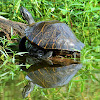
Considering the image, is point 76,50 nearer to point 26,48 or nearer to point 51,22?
point 51,22

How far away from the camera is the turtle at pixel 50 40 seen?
3.95 meters

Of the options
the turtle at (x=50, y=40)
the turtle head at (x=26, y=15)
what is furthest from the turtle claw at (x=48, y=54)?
the turtle head at (x=26, y=15)

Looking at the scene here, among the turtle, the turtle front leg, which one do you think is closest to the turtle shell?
the turtle

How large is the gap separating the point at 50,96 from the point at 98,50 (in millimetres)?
2876

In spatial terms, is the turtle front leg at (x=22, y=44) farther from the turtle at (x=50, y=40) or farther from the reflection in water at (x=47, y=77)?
the reflection in water at (x=47, y=77)

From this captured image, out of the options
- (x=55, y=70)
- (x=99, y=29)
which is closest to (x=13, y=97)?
(x=55, y=70)

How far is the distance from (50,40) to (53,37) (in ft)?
0.26

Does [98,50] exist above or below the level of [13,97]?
below

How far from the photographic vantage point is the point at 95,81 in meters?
2.27

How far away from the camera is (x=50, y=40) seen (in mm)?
4055

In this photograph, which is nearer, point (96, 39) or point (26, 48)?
point (26, 48)

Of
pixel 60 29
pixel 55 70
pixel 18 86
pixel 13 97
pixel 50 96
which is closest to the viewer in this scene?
pixel 13 97

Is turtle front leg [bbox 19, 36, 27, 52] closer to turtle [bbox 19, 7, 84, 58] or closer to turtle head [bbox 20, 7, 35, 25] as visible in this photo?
turtle [bbox 19, 7, 84, 58]

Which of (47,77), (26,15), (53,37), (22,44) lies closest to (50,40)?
(53,37)
